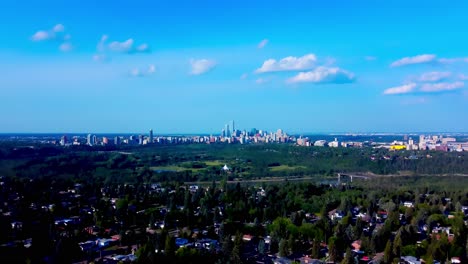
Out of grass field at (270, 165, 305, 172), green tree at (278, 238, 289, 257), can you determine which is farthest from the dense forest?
grass field at (270, 165, 305, 172)

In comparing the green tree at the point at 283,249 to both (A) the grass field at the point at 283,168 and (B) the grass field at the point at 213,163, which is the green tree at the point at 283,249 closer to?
(A) the grass field at the point at 283,168

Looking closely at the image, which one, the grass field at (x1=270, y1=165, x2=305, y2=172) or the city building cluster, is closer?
the grass field at (x1=270, y1=165, x2=305, y2=172)

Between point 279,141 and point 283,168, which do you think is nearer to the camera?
point 283,168

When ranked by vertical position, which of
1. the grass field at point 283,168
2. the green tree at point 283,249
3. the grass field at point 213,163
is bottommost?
the green tree at point 283,249

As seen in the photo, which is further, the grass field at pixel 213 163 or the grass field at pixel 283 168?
the grass field at pixel 213 163

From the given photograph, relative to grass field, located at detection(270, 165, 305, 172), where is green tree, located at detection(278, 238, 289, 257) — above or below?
below

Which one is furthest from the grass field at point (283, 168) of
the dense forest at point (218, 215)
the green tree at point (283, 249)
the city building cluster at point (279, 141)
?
the green tree at point (283, 249)

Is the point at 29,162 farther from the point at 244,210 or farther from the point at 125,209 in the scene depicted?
the point at 244,210

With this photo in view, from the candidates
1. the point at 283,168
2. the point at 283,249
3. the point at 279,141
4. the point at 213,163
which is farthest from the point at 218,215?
the point at 279,141

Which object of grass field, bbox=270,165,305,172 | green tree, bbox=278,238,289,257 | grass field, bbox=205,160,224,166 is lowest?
green tree, bbox=278,238,289,257

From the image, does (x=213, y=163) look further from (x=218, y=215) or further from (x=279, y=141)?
(x=279, y=141)

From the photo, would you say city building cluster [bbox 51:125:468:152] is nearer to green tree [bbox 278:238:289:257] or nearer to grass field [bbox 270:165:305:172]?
grass field [bbox 270:165:305:172]
